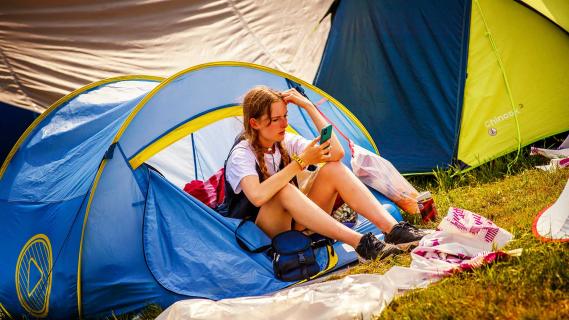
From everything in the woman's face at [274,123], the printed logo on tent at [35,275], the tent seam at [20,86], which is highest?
the tent seam at [20,86]

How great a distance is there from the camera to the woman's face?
4.00 meters

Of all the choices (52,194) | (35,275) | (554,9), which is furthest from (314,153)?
(554,9)

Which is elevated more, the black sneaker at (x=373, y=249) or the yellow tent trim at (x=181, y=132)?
the yellow tent trim at (x=181, y=132)

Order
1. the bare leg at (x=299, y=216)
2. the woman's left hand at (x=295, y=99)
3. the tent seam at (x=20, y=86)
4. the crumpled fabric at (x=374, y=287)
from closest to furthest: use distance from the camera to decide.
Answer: the crumpled fabric at (x=374, y=287) → the bare leg at (x=299, y=216) → the woman's left hand at (x=295, y=99) → the tent seam at (x=20, y=86)

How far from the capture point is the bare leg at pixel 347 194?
3947 mm

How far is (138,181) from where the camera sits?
386 cm

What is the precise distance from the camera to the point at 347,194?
4.03 metres

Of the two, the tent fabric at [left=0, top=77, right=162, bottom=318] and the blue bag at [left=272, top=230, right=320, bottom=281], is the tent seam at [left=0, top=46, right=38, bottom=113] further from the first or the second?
the blue bag at [left=272, top=230, right=320, bottom=281]

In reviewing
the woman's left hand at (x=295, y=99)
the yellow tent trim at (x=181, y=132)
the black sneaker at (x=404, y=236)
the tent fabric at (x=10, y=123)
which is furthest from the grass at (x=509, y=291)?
the tent fabric at (x=10, y=123)

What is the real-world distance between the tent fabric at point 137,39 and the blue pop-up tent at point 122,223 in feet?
5.35

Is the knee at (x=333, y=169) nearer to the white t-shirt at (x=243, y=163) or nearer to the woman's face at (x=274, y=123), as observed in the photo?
the white t-shirt at (x=243, y=163)

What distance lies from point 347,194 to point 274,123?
0.52m

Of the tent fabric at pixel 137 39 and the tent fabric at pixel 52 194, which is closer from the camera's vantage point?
Answer: the tent fabric at pixel 52 194

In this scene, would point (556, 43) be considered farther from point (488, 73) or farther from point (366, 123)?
point (366, 123)
